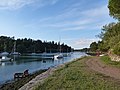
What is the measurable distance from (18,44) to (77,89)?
15511 centimetres

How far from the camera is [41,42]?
19550 centimetres

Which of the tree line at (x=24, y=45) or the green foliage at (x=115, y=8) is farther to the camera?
the tree line at (x=24, y=45)

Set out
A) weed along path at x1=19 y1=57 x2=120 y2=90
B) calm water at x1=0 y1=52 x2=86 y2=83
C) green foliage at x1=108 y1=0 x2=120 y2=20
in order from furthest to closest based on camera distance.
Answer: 1. calm water at x1=0 y1=52 x2=86 y2=83
2. green foliage at x1=108 y1=0 x2=120 y2=20
3. weed along path at x1=19 y1=57 x2=120 y2=90

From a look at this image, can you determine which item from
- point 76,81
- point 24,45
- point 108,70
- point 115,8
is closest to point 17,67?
point 108,70

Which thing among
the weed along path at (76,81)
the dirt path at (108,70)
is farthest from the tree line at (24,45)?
the weed along path at (76,81)

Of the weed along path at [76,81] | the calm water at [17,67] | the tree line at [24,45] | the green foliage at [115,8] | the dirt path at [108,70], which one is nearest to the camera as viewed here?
the weed along path at [76,81]

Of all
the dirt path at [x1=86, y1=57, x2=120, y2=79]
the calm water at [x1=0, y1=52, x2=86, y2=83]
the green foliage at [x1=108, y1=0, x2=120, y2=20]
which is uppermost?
the green foliage at [x1=108, y1=0, x2=120, y2=20]

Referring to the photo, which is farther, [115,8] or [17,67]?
[17,67]

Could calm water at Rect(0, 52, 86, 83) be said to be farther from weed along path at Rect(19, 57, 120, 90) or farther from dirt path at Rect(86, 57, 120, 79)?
weed along path at Rect(19, 57, 120, 90)

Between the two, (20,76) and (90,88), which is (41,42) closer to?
(20,76)

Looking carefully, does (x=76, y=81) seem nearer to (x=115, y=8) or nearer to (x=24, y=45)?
(x=115, y=8)

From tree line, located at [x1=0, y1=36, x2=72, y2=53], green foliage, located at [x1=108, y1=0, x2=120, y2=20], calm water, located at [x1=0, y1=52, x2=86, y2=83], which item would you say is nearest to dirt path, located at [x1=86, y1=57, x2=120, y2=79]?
green foliage, located at [x1=108, y1=0, x2=120, y2=20]

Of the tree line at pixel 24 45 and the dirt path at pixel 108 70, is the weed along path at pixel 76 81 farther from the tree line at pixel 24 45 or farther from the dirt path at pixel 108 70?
the tree line at pixel 24 45

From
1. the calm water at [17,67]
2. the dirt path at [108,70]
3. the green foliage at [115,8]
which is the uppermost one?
the green foliage at [115,8]
